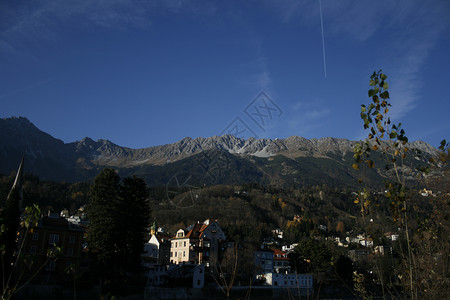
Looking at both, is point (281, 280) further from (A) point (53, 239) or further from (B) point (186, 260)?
(A) point (53, 239)

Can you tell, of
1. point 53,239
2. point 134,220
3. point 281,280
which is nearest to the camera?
point 134,220

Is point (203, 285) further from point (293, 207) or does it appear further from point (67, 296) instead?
point (293, 207)

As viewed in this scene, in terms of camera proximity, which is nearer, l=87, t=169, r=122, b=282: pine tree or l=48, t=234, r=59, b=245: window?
l=87, t=169, r=122, b=282: pine tree

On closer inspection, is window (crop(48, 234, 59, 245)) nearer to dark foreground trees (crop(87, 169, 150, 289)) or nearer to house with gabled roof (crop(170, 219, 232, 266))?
dark foreground trees (crop(87, 169, 150, 289))

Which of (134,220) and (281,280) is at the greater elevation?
(134,220)

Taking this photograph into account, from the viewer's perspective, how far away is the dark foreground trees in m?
36.2

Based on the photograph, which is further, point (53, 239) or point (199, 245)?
point (199, 245)

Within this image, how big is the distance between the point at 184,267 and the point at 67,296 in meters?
A: 14.5

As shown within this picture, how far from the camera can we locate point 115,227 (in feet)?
123

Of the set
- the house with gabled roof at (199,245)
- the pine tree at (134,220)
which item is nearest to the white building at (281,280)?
the house with gabled roof at (199,245)

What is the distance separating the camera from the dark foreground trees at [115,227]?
36219mm

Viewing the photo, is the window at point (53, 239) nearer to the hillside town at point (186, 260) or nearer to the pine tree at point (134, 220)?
the hillside town at point (186, 260)

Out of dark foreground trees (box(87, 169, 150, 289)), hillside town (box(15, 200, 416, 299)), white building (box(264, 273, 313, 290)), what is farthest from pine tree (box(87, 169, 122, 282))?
white building (box(264, 273, 313, 290))

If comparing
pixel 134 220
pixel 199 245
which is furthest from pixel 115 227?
pixel 199 245
